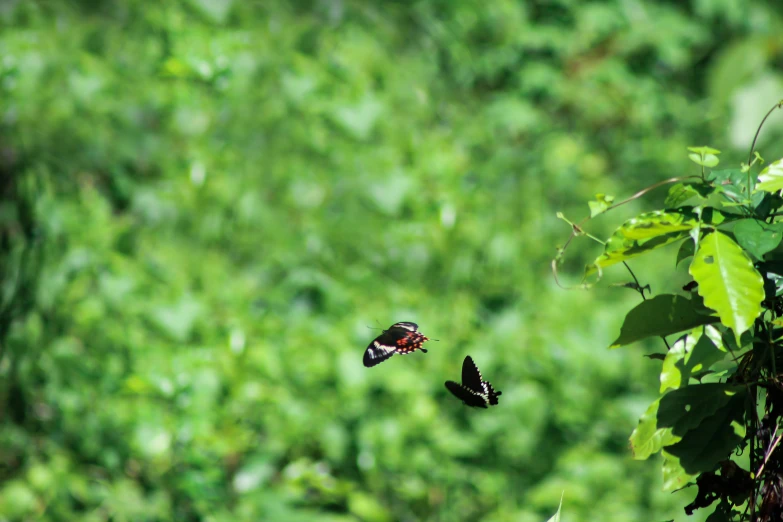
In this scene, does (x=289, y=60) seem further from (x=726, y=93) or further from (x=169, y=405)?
(x=726, y=93)

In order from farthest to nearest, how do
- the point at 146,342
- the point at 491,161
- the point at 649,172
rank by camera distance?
the point at 649,172 → the point at 491,161 → the point at 146,342

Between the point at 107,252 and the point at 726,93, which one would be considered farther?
the point at 726,93

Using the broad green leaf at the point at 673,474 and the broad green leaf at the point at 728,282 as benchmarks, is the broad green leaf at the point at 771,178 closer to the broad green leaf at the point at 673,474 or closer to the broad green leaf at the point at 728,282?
the broad green leaf at the point at 728,282

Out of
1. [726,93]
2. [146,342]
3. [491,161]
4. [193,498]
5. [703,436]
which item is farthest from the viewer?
[726,93]

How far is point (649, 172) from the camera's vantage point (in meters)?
3.85

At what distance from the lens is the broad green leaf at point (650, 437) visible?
83 cm

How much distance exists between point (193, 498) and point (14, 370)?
783 mm

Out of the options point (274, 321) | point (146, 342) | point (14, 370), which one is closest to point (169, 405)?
point (146, 342)

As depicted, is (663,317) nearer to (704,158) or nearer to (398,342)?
(704,158)

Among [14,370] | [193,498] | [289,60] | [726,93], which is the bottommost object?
[193,498]

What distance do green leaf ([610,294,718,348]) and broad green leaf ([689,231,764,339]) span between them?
0.07m

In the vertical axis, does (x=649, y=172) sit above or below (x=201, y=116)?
above

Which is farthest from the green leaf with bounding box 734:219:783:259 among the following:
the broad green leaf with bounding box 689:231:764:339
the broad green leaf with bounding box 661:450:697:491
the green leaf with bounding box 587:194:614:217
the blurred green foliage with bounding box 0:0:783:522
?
the blurred green foliage with bounding box 0:0:783:522

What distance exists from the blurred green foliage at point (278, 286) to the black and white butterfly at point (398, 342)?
4.87 ft
